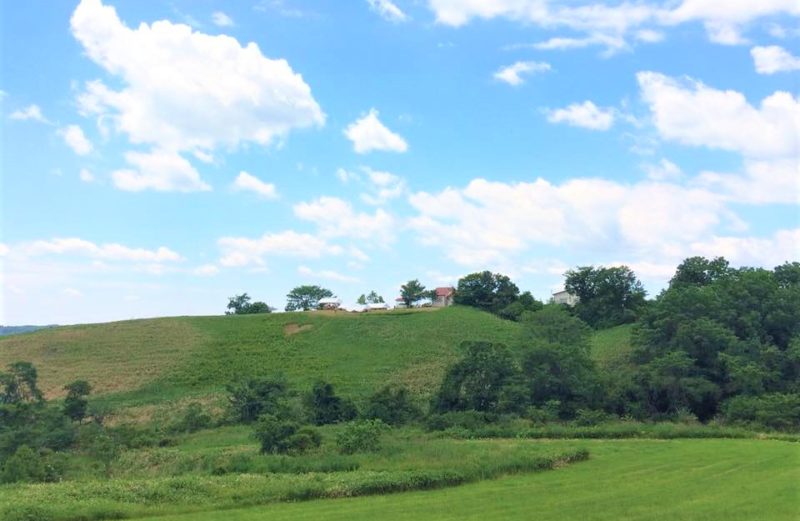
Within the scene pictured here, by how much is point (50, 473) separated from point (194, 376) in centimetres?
4029

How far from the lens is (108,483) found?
2244cm

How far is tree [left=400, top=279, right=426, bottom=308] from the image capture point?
12456cm

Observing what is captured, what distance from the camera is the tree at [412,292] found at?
12456 centimetres

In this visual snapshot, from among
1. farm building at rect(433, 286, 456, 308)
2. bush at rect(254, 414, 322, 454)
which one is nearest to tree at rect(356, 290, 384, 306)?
farm building at rect(433, 286, 456, 308)

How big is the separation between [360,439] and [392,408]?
50.1 feet

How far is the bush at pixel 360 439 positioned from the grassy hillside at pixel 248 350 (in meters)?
24.8

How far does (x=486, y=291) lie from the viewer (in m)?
102

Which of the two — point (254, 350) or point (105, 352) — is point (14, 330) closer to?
point (105, 352)

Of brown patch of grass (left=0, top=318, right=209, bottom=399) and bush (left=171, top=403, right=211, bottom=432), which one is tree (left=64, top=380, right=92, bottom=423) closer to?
bush (left=171, top=403, right=211, bottom=432)

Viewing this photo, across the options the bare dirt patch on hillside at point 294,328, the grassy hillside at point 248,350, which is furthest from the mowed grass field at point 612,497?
the bare dirt patch on hillside at point 294,328

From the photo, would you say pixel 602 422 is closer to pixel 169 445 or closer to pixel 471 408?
pixel 471 408

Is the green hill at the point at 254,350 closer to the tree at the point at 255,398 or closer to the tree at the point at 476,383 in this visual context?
the tree at the point at 255,398

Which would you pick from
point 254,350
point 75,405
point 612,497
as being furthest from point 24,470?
point 254,350

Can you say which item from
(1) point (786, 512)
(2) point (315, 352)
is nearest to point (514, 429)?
(1) point (786, 512)
